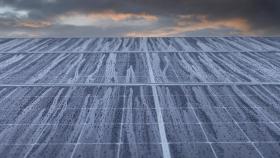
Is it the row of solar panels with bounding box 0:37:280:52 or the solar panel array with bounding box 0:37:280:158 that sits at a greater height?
the row of solar panels with bounding box 0:37:280:52

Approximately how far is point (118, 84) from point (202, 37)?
26.0 ft

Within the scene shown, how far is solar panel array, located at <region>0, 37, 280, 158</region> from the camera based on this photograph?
556 centimetres

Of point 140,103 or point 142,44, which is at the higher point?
point 142,44

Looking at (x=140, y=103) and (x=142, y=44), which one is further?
(x=142, y=44)

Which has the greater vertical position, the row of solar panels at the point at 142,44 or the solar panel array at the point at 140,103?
the row of solar panels at the point at 142,44

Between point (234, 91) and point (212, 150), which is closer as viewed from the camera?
point (212, 150)

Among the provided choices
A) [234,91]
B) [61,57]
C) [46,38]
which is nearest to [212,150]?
[234,91]

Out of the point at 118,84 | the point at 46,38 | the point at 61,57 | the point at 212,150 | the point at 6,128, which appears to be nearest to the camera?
the point at 212,150

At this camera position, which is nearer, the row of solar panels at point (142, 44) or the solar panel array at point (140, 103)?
the solar panel array at point (140, 103)

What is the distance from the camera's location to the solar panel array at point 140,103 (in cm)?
556

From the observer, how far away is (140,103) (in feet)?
23.8

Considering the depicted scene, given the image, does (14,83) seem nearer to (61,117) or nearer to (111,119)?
(61,117)

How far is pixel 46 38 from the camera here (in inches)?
605

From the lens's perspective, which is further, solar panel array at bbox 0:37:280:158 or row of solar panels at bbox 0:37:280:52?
row of solar panels at bbox 0:37:280:52
